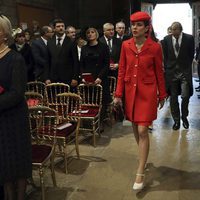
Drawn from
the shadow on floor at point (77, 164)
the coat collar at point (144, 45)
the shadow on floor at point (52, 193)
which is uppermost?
the coat collar at point (144, 45)

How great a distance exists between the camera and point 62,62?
5.54 meters

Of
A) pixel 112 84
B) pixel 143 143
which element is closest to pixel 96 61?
pixel 112 84

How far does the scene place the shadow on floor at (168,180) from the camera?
141 inches

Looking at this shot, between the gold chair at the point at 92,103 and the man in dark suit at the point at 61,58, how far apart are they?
0.73 feet

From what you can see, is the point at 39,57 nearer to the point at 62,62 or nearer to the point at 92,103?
the point at 62,62

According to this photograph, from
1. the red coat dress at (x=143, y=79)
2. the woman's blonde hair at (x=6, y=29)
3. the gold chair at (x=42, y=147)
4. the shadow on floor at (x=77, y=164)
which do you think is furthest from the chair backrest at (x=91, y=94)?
Answer: the woman's blonde hair at (x=6, y=29)

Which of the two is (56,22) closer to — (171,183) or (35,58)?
(35,58)

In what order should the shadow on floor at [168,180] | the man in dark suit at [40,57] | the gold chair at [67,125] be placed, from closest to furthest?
1. the shadow on floor at [168,180]
2. the gold chair at [67,125]
3. the man in dark suit at [40,57]

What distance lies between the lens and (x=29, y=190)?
3.62m

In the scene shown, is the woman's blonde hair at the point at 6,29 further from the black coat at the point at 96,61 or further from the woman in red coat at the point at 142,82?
the black coat at the point at 96,61

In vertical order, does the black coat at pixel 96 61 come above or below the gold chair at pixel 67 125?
above

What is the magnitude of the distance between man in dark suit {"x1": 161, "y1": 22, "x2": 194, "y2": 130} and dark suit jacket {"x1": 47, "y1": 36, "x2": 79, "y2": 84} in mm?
1333

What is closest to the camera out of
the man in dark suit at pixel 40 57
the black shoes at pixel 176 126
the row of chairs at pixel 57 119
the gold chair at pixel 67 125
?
the row of chairs at pixel 57 119

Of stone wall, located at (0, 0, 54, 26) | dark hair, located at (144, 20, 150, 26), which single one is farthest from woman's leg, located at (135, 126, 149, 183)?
stone wall, located at (0, 0, 54, 26)
